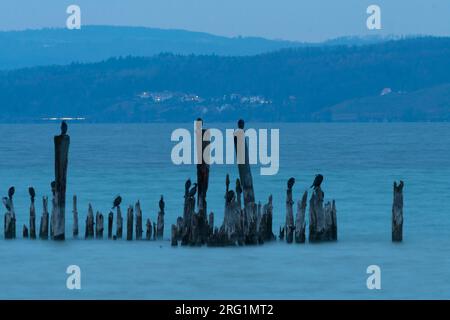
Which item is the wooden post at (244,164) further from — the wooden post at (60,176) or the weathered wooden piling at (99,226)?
the wooden post at (60,176)

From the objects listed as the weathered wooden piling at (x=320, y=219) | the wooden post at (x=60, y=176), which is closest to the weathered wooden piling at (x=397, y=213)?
the weathered wooden piling at (x=320, y=219)

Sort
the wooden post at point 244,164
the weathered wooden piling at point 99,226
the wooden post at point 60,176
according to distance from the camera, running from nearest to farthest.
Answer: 1. the wooden post at point 244,164
2. the wooden post at point 60,176
3. the weathered wooden piling at point 99,226

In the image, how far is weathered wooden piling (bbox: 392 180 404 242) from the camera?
30.7 metres

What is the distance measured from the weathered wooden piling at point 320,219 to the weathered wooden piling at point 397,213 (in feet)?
4.50

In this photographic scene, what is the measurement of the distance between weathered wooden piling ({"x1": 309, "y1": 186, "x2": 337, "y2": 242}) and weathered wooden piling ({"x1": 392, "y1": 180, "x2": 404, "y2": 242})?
1.37 meters

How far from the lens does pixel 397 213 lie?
31578mm

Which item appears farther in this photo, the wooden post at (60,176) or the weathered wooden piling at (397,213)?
the wooden post at (60,176)

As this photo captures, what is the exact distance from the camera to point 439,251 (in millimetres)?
33312

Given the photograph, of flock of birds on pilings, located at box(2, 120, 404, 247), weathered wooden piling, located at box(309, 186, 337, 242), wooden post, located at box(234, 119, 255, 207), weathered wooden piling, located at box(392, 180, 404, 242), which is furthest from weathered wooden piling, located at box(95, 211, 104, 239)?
weathered wooden piling, located at box(392, 180, 404, 242)

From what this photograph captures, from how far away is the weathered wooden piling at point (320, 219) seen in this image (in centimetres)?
3038

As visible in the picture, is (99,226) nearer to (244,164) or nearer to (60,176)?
(60,176)

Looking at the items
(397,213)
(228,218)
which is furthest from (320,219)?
(228,218)
